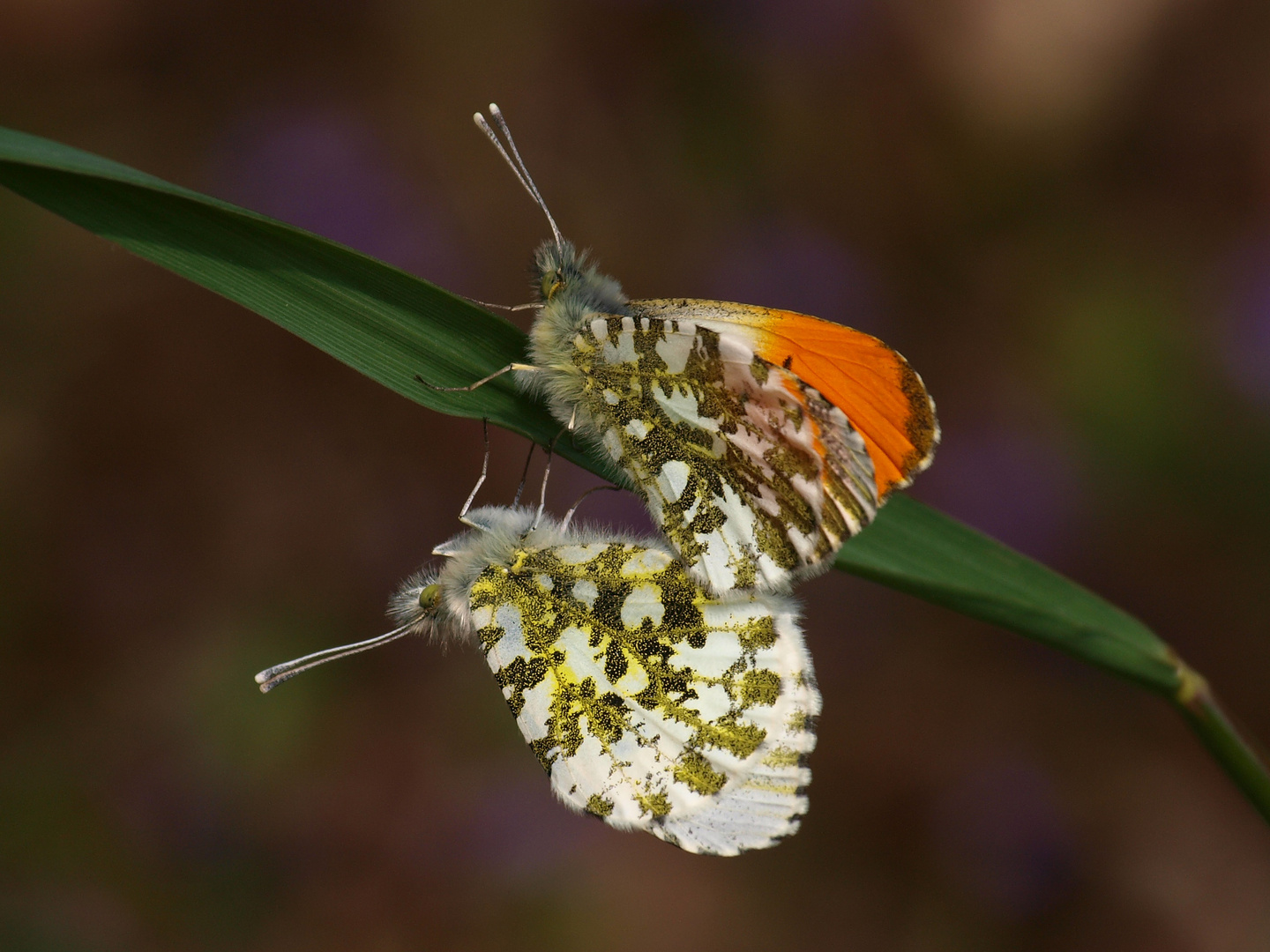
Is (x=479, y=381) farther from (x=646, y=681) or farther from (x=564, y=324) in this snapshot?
(x=646, y=681)

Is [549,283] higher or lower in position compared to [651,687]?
higher


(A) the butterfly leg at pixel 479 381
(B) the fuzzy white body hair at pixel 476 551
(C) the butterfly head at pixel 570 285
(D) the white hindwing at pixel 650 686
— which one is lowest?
(D) the white hindwing at pixel 650 686

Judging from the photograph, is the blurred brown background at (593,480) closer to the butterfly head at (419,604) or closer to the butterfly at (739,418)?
the butterfly head at (419,604)

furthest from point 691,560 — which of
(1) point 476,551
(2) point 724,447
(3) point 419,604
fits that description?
(3) point 419,604

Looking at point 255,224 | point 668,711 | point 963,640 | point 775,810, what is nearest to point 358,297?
point 255,224

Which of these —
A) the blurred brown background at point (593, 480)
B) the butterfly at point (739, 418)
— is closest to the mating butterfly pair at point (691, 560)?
the butterfly at point (739, 418)

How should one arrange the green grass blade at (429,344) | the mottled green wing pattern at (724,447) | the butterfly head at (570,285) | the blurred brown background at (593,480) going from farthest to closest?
the blurred brown background at (593,480) → the butterfly head at (570,285) → the mottled green wing pattern at (724,447) → the green grass blade at (429,344)

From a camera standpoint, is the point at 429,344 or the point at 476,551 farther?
the point at 476,551
